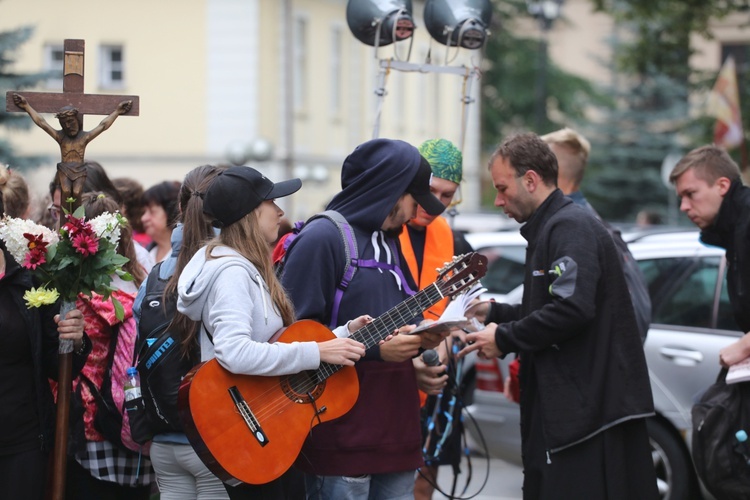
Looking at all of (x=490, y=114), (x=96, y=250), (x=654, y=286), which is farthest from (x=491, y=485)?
(x=490, y=114)

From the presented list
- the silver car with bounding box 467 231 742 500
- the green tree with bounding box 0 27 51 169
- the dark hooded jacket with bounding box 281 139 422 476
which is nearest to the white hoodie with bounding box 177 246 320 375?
the dark hooded jacket with bounding box 281 139 422 476

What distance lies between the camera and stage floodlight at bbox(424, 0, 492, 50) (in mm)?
7043

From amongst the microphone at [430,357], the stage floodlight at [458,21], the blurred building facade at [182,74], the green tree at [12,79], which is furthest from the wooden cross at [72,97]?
the blurred building facade at [182,74]

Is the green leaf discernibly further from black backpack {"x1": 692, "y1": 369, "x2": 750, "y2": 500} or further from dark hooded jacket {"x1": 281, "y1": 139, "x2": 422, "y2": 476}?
black backpack {"x1": 692, "y1": 369, "x2": 750, "y2": 500}

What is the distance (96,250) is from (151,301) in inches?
11.9

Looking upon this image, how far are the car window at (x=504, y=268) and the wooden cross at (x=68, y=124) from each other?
570cm

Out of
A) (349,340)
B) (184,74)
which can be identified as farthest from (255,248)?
(184,74)

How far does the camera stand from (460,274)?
4.77 m

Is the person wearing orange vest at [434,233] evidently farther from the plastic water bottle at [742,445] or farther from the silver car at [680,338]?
the silver car at [680,338]

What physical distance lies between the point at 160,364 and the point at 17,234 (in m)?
0.77

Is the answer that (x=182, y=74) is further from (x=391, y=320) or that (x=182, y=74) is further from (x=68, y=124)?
(x=391, y=320)

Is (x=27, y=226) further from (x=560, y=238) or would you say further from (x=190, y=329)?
(x=560, y=238)

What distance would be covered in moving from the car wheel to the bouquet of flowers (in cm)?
411

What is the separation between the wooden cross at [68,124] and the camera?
16.3ft
